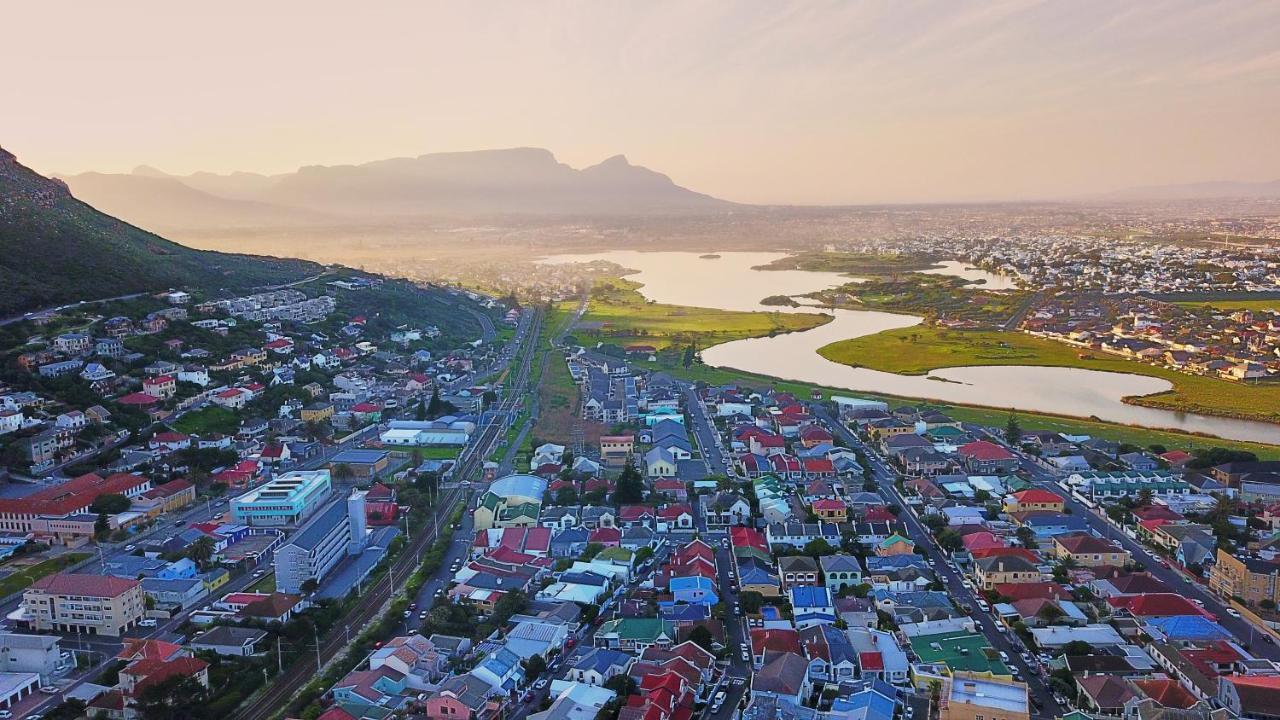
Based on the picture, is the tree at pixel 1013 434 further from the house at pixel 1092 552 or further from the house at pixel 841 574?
the house at pixel 841 574

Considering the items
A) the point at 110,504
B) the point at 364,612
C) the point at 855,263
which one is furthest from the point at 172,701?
the point at 855,263

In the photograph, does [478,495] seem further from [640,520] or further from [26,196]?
[26,196]

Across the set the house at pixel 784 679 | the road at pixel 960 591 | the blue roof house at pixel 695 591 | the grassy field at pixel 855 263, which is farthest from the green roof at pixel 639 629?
the grassy field at pixel 855 263

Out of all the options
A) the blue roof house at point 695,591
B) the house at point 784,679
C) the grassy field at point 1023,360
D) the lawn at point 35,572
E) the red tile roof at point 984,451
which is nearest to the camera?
the house at point 784,679

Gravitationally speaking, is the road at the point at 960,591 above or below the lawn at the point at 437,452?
below

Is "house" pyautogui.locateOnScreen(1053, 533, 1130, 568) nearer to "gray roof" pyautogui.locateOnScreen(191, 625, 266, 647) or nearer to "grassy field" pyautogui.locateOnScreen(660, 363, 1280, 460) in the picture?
"grassy field" pyautogui.locateOnScreen(660, 363, 1280, 460)

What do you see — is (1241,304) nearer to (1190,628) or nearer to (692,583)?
(1190,628)
